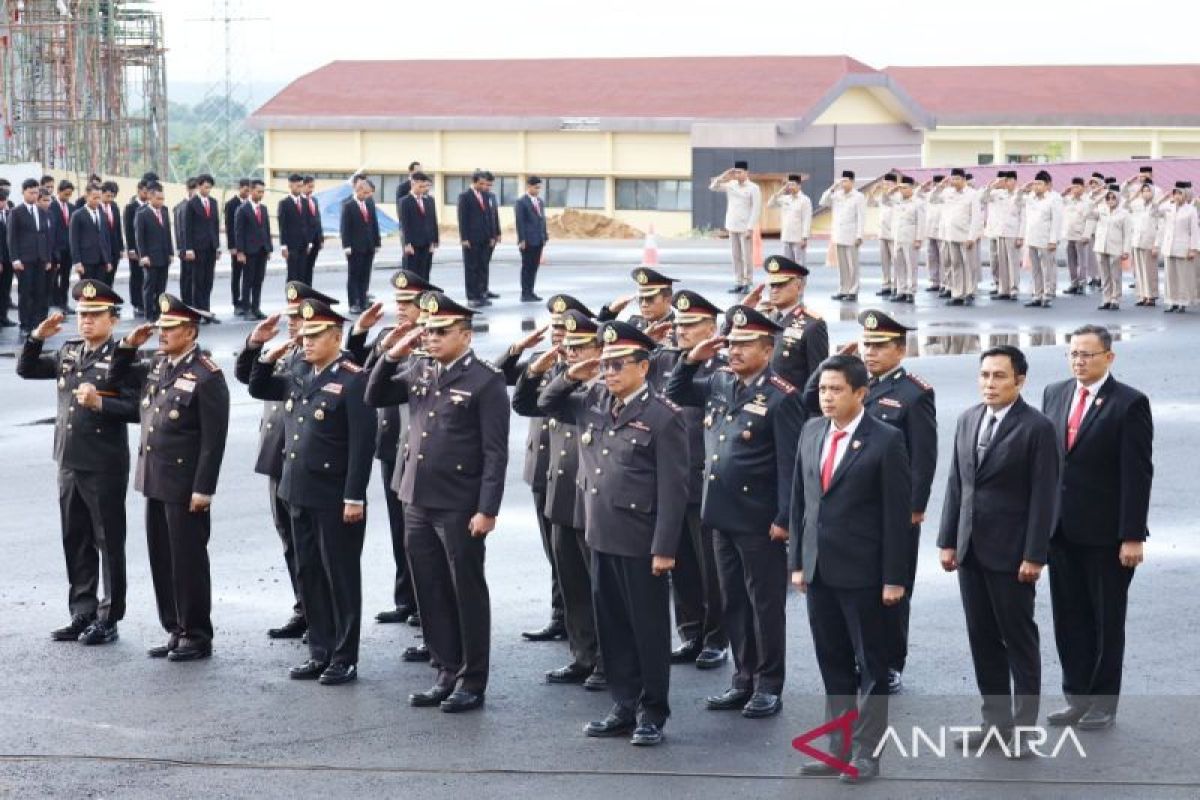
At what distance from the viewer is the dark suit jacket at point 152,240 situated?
24.1m

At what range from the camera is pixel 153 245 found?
24.1 m

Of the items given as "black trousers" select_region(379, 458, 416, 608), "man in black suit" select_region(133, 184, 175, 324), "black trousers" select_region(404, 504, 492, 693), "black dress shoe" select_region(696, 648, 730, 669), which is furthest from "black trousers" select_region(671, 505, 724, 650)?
"man in black suit" select_region(133, 184, 175, 324)

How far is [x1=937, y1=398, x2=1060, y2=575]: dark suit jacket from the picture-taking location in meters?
7.97

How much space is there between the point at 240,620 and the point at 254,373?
1.46 m

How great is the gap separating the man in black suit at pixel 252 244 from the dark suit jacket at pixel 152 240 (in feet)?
3.01

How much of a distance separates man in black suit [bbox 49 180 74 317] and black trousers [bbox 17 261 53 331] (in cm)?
33

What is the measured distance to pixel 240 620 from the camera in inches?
416

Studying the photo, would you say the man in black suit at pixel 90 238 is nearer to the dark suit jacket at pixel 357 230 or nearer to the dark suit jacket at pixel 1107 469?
the dark suit jacket at pixel 357 230

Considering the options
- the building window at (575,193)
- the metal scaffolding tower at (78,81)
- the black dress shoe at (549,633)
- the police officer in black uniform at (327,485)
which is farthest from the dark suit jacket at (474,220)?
the building window at (575,193)

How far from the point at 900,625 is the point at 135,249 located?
17563 mm

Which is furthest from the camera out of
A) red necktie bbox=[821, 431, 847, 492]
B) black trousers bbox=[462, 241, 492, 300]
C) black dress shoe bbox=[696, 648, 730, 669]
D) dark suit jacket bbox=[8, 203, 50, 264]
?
black trousers bbox=[462, 241, 492, 300]

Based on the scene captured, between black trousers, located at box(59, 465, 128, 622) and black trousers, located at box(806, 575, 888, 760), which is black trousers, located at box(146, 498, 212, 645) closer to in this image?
black trousers, located at box(59, 465, 128, 622)

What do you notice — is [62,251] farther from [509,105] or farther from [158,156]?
[158,156]

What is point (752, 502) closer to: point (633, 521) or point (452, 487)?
point (633, 521)
